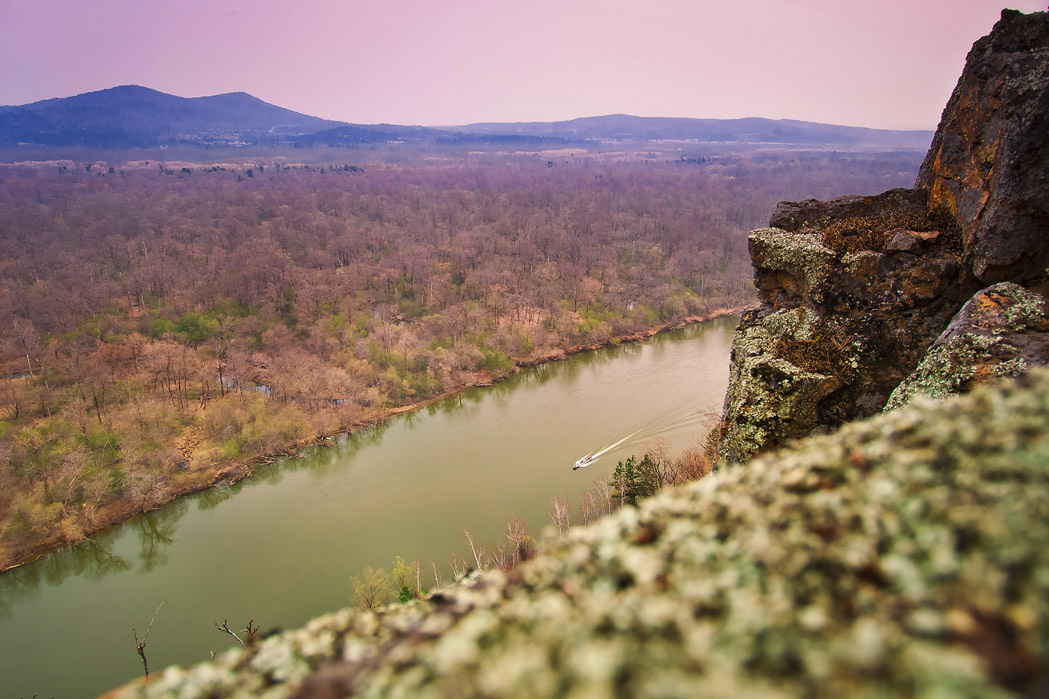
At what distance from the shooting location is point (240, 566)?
20.7 metres

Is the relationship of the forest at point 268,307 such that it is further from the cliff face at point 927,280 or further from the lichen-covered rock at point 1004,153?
the lichen-covered rock at point 1004,153

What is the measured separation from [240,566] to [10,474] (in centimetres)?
1119

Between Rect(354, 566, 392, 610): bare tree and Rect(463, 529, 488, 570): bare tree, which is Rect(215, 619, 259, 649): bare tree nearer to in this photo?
Rect(354, 566, 392, 610): bare tree

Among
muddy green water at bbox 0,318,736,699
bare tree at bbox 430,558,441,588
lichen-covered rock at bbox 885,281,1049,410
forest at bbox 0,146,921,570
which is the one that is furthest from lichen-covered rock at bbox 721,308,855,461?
forest at bbox 0,146,921,570

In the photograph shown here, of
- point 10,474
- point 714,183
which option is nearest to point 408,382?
point 10,474

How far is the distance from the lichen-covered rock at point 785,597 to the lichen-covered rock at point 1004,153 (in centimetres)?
608

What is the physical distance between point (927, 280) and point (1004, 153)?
172 cm

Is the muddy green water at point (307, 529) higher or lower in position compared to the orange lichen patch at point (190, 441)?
lower

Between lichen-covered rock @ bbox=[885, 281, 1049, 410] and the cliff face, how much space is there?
0.6 inches

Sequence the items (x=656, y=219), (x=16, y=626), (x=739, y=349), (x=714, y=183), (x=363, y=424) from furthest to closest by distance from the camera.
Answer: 1. (x=714, y=183)
2. (x=656, y=219)
3. (x=363, y=424)
4. (x=16, y=626)
5. (x=739, y=349)

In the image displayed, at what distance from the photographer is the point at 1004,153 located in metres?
7.12

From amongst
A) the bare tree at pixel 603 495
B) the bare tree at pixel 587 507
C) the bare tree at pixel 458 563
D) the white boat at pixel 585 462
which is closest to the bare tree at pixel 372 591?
the bare tree at pixel 458 563

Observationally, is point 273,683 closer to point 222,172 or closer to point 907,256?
point 907,256

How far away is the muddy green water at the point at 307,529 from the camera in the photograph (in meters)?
18.0
